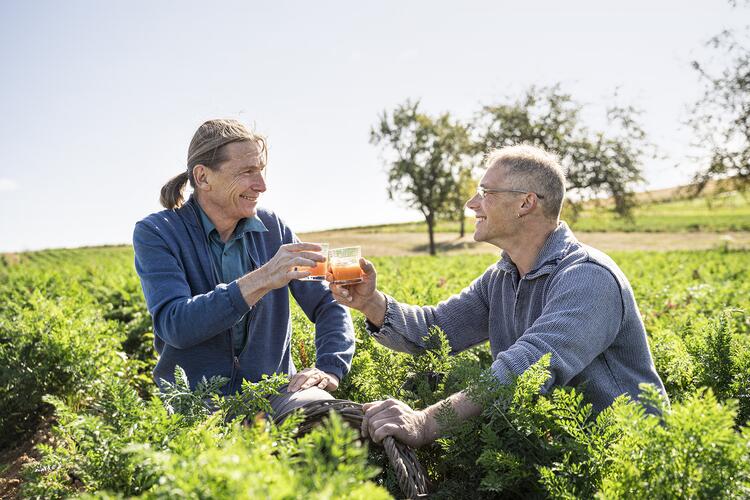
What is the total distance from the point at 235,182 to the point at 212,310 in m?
0.80

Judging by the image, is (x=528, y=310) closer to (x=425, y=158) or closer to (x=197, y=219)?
(x=197, y=219)

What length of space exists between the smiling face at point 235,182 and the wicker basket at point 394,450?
126cm

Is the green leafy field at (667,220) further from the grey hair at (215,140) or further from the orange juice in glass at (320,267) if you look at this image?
the orange juice in glass at (320,267)

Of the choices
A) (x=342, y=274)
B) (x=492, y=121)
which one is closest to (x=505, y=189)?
(x=342, y=274)

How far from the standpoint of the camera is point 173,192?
3.73 metres

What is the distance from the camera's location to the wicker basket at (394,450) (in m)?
2.19

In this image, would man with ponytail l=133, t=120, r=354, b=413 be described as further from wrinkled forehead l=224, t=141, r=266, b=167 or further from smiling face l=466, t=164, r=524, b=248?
smiling face l=466, t=164, r=524, b=248

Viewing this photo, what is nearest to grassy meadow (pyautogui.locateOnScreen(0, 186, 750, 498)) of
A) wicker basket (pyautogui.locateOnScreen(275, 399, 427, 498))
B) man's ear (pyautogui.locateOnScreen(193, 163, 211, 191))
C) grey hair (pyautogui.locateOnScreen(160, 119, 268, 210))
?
wicker basket (pyautogui.locateOnScreen(275, 399, 427, 498))

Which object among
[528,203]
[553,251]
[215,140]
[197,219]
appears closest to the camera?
[553,251]

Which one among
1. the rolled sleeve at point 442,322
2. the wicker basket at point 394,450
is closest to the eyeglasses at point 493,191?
the rolled sleeve at point 442,322

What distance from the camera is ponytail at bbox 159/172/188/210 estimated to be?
3715 millimetres

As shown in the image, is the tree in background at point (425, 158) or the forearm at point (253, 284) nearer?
the forearm at point (253, 284)

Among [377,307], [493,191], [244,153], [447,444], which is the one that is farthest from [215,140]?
[447,444]

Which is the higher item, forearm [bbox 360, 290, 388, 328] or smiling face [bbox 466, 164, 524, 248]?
smiling face [bbox 466, 164, 524, 248]
